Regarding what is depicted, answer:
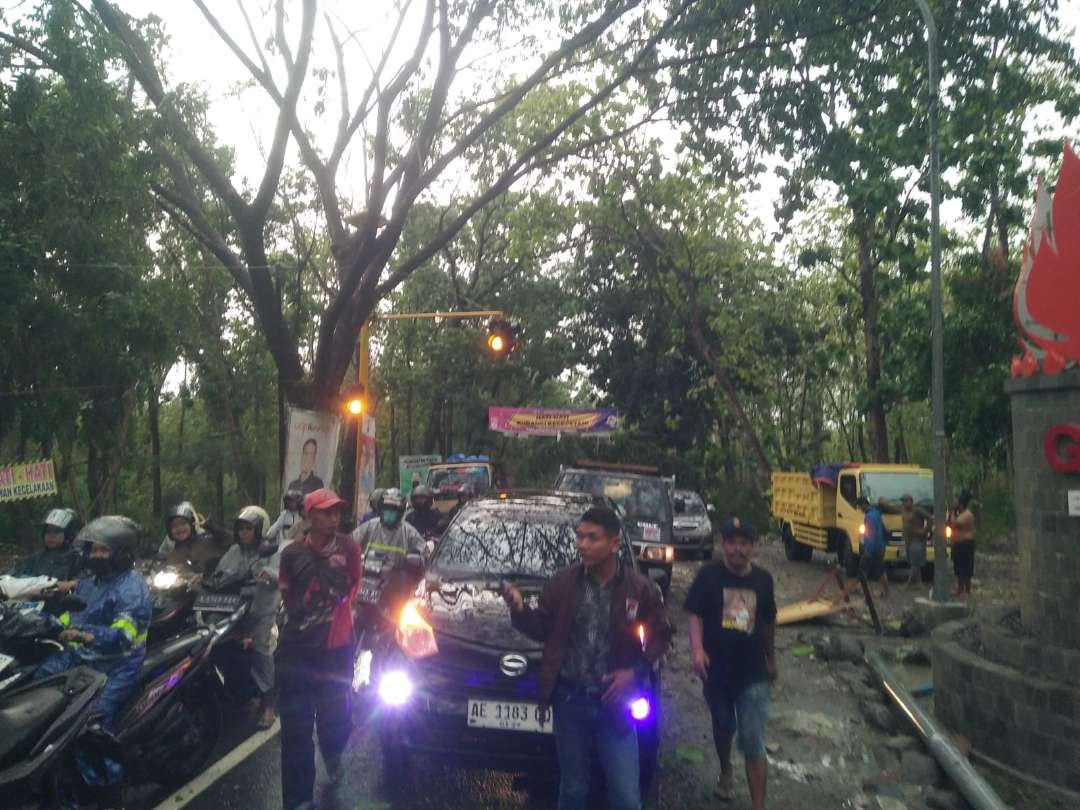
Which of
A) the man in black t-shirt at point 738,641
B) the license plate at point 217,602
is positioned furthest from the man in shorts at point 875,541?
the license plate at point 217,602

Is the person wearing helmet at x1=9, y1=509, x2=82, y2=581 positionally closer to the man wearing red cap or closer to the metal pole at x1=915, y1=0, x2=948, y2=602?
the man wearing red cap

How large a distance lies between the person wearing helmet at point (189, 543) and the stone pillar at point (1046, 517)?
607 centimetres

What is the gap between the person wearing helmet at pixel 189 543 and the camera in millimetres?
7621

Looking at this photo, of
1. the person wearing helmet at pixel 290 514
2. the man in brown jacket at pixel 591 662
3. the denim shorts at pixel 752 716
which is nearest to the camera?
the man in brown jacket at pixel 591 662

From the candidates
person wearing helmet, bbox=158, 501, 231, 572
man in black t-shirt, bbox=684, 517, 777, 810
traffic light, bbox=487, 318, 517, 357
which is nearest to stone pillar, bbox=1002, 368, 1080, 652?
man in black t-shirt, bbox=684, 517, 777, 810

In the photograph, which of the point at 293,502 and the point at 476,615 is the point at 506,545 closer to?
the point at 476,615

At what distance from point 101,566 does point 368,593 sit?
320cm

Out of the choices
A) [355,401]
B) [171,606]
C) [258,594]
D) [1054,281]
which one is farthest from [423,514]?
[1054,281]

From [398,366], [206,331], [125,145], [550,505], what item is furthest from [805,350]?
[550,505]

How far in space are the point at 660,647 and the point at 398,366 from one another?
35.5 meters

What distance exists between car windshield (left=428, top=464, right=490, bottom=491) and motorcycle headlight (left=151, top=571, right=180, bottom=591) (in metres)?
13.6

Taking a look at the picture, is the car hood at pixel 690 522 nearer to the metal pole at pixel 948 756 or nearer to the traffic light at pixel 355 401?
the traffic light at pixel 355 401

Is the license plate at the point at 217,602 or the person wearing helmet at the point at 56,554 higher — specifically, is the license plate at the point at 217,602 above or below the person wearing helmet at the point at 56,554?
below

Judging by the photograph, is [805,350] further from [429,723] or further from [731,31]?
[429,723]
